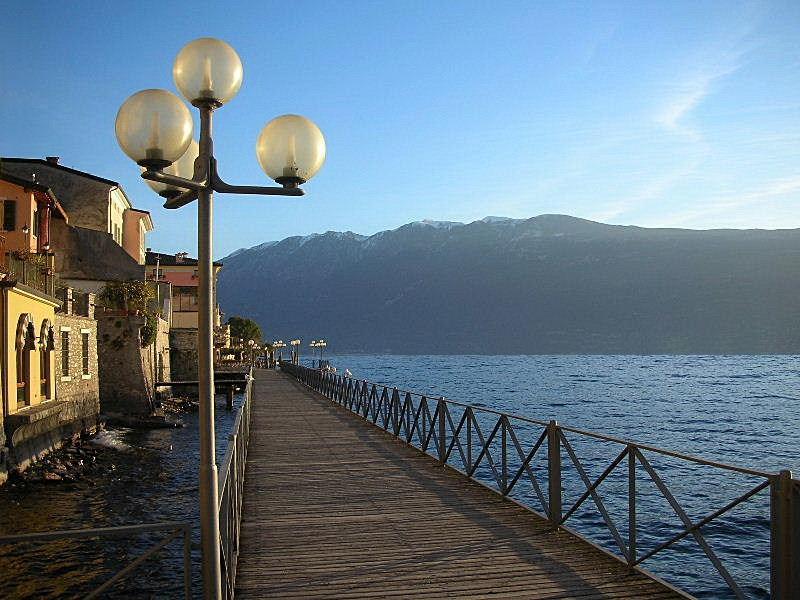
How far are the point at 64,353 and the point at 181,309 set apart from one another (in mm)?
30302

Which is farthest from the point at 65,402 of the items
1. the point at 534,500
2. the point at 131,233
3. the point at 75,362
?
the point at 131,233

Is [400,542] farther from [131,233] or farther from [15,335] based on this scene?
[131,233]

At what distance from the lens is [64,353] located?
23375 mm

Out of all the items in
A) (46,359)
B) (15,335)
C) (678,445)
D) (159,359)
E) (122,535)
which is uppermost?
(15,335)

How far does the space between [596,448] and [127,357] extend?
2041 centimetres

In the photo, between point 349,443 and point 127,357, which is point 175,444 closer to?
point 127,357

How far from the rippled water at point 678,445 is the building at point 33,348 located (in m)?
12.7

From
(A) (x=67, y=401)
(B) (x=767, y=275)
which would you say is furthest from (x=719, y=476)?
(B) (x=767, y=275)

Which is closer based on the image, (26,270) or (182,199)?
(182,199)

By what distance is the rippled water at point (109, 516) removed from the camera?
11406 millimetres

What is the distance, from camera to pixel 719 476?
24156 millimetres

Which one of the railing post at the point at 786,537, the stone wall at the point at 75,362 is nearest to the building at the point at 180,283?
the stone wall at the point at 75,362

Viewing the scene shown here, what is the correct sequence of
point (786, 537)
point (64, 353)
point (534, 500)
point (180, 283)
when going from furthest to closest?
point (180, 283) → point (64, 353) → point (534, 500) → point (786, 537)

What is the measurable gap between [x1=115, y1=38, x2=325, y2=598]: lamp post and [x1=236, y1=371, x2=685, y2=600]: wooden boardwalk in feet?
5.95
